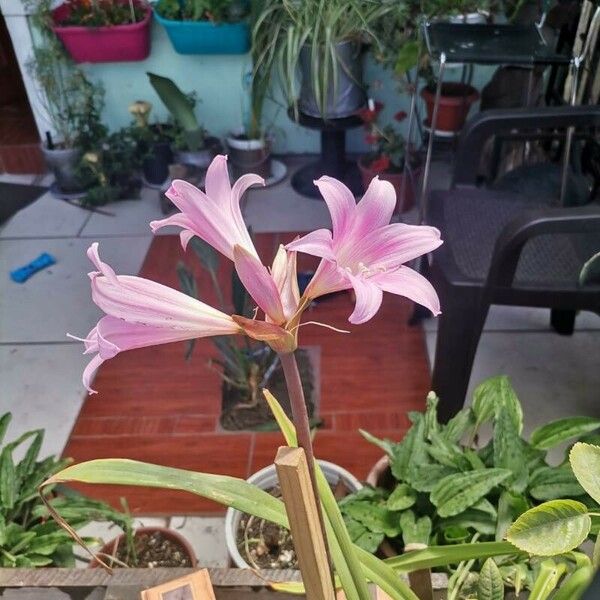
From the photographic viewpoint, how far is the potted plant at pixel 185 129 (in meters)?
2.81

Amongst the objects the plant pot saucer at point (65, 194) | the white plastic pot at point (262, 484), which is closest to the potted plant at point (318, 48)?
the plant pot saucer at point (65, 194)

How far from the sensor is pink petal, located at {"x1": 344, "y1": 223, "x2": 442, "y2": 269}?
1.60 ft

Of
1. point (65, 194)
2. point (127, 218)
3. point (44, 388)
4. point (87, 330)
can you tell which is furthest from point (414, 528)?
point (65, 194)

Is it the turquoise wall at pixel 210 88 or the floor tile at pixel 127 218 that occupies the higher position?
the turquoise wall at pixel 210 88

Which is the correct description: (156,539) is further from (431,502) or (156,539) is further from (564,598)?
(564,598)

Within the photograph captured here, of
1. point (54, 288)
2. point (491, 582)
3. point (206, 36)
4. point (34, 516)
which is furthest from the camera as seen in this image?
point (206, 36)

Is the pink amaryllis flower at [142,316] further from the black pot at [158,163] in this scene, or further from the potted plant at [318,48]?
the black pot at [158,163]

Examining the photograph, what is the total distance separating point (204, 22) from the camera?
276 cm

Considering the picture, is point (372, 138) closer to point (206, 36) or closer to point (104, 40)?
point (206, 36)

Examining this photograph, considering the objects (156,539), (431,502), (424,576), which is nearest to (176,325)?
(424,576)

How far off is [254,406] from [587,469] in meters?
1.39

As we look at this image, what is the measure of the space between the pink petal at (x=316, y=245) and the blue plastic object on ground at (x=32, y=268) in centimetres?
232

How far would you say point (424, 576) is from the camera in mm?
750

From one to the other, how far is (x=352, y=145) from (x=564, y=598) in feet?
9.43
